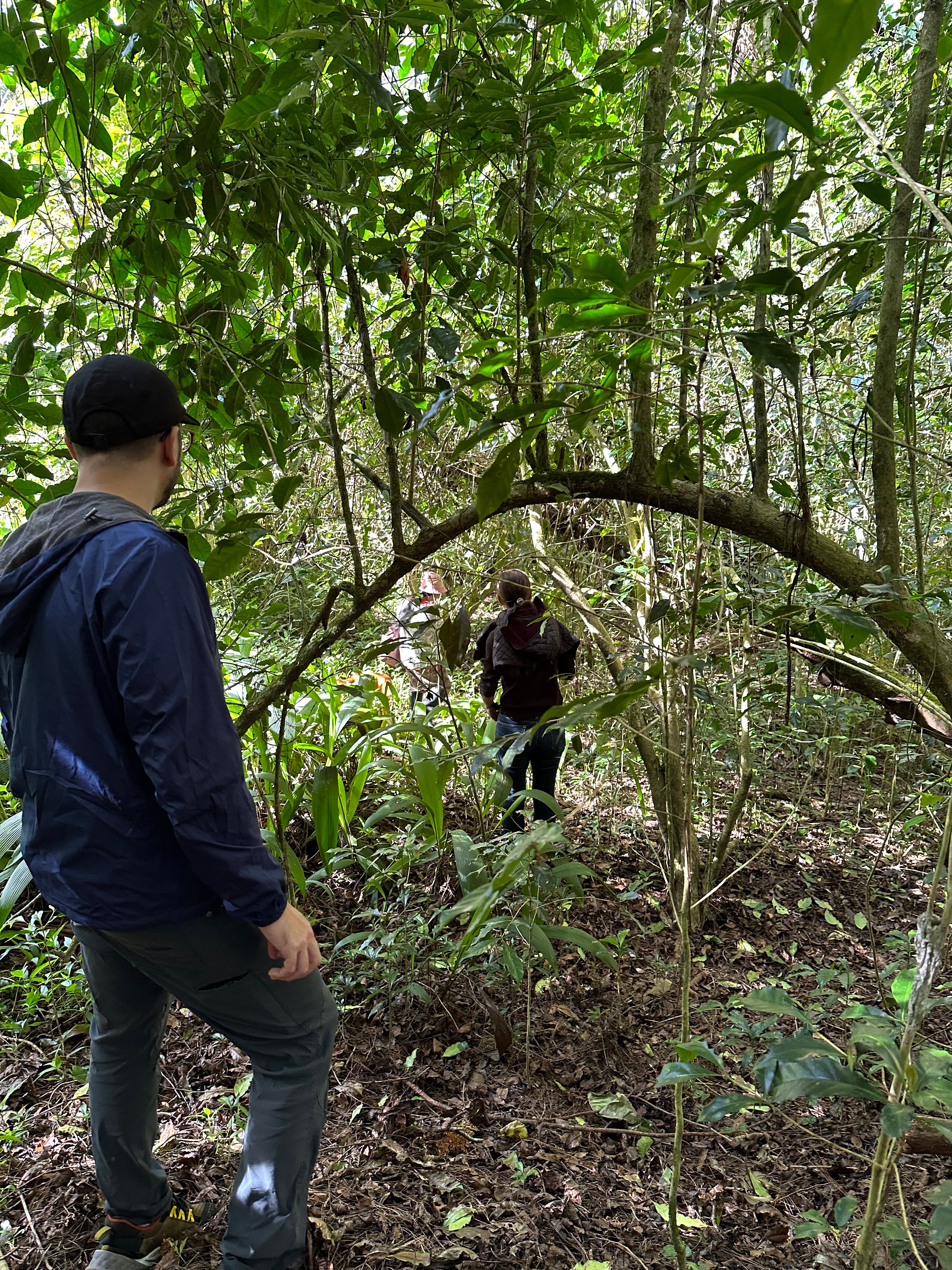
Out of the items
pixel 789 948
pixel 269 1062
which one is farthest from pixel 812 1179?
pixel 269 1062

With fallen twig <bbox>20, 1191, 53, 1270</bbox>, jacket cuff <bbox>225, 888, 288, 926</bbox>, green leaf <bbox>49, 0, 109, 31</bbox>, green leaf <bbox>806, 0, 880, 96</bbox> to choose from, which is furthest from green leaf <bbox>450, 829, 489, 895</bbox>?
green leaf <bbox>49, 0, 109, 31</bbox>

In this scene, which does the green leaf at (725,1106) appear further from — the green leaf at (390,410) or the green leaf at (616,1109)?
the green leaf at (390,410)

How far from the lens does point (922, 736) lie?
3.10 meters

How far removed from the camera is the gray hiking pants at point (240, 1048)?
132 centimetres

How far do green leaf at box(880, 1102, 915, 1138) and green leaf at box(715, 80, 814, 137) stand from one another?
3.24ft

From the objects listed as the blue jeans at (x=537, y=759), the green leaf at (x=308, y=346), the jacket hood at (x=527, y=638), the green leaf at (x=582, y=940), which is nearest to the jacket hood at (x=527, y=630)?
the jacket hood at (x=527, y=638)

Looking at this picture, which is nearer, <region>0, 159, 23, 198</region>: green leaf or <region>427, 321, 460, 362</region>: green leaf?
<region>0, 159, 23, 198</region>: green leaf

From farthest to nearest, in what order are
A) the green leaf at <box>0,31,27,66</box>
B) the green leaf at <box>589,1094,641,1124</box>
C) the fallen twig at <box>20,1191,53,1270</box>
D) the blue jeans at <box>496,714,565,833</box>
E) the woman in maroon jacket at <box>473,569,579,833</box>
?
the blue jeans at <box>496,714,565,833</box> → the woman in maroon jacket at <box>473,569,579,833</box> → the green leaf at <box>589,1094,641,1124</box> → the fallen twig at <box>20,1191,53,1270</box> → the green leaf at <box>0,31,27,66</box>

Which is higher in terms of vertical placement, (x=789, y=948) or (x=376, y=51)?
(x=376, y=51)

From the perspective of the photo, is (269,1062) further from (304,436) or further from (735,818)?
(735,818)

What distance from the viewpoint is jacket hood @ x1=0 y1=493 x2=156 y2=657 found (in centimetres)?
125

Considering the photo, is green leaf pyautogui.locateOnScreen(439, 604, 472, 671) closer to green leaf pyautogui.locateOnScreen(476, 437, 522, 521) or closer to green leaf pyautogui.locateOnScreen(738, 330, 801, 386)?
green leaf pyautogui.locateOnScreen(476, 437, 522, 521)

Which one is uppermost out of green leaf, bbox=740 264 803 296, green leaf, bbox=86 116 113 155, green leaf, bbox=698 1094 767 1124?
green leaf, bbox=86 116 113 155

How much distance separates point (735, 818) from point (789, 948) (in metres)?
0.54
